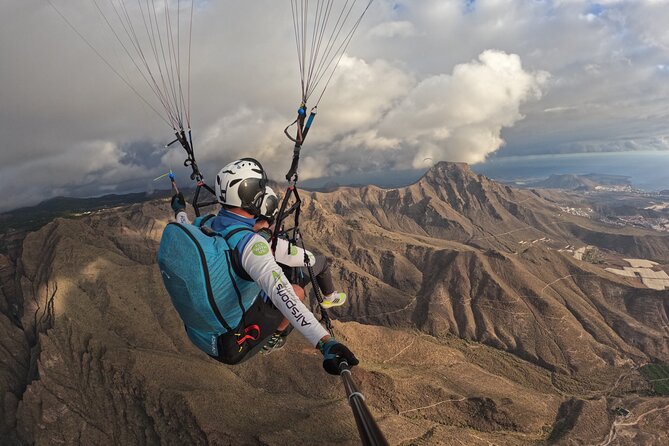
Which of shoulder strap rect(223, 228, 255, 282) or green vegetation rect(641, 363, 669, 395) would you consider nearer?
shoulder strap rect(223, 228, 255, 282)

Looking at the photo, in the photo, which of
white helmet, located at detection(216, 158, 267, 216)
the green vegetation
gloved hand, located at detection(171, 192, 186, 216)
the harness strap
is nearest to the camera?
the harness strap

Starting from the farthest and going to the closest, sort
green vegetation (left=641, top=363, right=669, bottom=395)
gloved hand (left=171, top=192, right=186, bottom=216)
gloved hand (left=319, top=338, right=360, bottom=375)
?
green vegetation (left=641, top=363, right=669, bottom=395) → gloved hand (left=171, top=192, right=186, bottom=216) → gloved hand (left=319, top=338, right=360, bottom=375)

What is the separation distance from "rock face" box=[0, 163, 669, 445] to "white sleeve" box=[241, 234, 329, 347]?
44.8 meters

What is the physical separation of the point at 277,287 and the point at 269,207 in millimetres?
2339

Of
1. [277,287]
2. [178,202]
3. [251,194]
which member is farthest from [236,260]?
[178,202]

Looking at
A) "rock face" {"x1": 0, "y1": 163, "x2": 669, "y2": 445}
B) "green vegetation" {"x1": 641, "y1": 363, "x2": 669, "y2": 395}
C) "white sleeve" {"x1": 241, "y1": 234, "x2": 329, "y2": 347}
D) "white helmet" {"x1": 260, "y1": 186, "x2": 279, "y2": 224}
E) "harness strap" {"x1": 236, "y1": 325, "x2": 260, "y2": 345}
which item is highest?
"white helmet" {"x1": 260, "y1": 186, "x2": 279, "y2": 224}

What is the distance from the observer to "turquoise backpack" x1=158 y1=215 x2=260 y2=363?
4.64 metres

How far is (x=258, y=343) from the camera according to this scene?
6.93m

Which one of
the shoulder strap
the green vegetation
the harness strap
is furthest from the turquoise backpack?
the green vegetation

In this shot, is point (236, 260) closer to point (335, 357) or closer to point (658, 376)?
point (335, 357)

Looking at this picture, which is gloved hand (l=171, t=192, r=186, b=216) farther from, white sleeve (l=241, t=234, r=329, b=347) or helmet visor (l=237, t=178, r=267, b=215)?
white sleeve (l=241, t=234, r=329, b=347)

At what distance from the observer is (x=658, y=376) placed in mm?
111125

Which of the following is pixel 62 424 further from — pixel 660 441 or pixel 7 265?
pixel 660 441

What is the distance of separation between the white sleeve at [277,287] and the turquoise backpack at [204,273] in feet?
0.88
